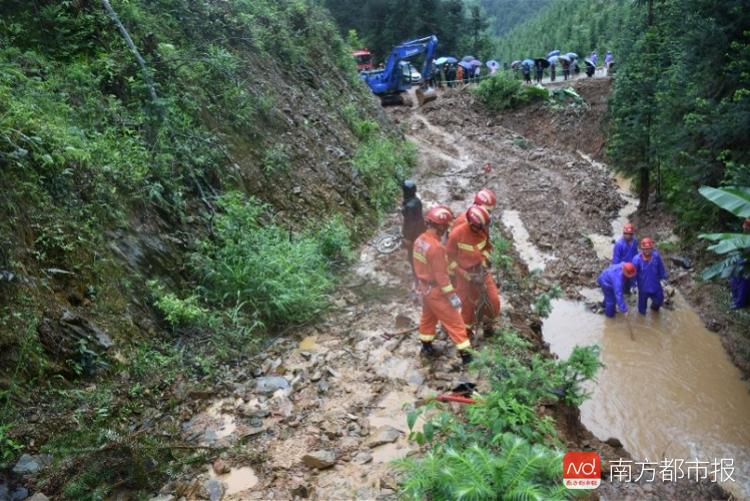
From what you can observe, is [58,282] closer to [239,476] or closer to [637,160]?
[239,476]

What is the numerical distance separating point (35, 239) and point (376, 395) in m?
3.61

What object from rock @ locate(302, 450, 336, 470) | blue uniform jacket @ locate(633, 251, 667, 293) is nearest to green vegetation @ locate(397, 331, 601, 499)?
rock @ locate(302, 450, 336, 470)

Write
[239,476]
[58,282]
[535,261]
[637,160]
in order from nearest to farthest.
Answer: [239,476]
[58,282]
[535,261]
[637,160]

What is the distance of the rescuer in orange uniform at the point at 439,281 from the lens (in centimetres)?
545

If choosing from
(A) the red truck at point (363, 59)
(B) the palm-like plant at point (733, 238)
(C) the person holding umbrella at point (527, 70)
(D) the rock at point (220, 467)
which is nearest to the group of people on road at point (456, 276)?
(B) the palm-like plant at point (733, 238)

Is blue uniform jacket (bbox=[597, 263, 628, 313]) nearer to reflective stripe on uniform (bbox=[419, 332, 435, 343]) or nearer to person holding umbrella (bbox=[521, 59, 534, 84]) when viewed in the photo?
reflective stripe on uniform (bbox=[419, 332, 435, 343])

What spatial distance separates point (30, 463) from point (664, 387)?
23.9 ft

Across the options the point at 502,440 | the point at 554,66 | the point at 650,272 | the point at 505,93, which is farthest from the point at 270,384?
the point at 554,66

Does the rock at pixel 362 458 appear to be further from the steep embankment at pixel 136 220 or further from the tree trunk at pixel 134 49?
the tree trunk at pixel 134 49

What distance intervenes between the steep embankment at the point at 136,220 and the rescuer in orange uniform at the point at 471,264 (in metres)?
2.03

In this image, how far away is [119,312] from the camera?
5.29m

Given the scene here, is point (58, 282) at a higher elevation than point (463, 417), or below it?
higher

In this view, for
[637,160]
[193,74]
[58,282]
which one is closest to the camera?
[58,282]

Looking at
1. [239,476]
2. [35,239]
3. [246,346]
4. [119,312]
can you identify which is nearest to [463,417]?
[239,476]
